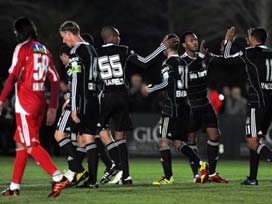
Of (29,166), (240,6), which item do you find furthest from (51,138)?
(240,6)

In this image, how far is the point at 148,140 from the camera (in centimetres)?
2873

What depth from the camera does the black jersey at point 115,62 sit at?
16.2m

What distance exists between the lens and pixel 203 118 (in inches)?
685

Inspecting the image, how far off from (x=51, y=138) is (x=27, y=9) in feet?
35.1

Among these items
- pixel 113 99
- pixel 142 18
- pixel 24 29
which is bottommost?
Result: pixel 113 99

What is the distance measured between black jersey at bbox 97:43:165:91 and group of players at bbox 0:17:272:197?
0.05 ft

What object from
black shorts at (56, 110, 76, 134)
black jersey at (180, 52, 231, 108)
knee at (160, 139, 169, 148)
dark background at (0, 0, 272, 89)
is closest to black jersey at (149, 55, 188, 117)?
black jersey at (180, 52, 231, 108)

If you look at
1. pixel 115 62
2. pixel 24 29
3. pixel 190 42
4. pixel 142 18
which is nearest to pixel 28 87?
pixel 24 29

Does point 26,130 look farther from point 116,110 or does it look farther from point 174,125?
point 174,125

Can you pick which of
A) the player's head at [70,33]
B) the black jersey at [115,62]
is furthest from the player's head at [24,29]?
the black jersey at [115,62]

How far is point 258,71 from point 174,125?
1.69m

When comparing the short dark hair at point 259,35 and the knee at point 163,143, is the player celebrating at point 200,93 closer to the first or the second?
the knee at point 163,143

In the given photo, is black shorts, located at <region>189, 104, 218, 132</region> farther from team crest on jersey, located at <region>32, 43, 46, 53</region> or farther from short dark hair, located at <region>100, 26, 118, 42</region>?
team crest on jersey, located at <region>32, 43, 46, 53</region>

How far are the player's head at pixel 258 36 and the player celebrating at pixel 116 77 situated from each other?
1.29 meters
